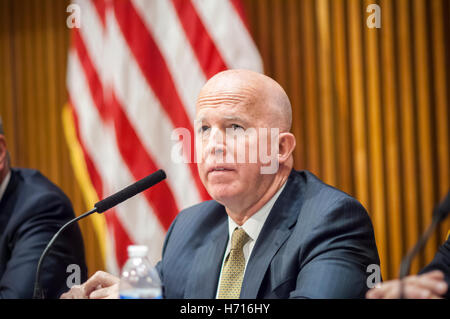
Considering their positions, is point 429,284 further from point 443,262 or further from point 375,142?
point 375,142

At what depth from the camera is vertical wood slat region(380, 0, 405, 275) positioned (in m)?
3.06

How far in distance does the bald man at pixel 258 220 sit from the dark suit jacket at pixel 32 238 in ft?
1.96

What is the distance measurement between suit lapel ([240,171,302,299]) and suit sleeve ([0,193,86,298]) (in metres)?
1.02

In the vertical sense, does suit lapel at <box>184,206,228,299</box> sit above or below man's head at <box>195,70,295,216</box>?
below

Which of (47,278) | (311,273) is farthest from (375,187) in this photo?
(47,278)

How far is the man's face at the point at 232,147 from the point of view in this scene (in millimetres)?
1878

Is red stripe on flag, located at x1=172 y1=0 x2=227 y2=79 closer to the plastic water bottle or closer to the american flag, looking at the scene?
the american flag

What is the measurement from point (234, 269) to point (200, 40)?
5.34 ft

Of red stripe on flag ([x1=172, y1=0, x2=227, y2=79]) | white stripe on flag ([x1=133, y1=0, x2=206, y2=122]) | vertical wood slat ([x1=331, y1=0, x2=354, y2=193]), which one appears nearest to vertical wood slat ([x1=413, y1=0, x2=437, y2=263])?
vertical wood slat ([x1=331, y1=0, x2=354, y2=193])

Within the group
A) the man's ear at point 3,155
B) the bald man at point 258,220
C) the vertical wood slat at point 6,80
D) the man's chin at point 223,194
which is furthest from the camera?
the vertical wood slat at point 6,80

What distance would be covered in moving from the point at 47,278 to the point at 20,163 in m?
1.69

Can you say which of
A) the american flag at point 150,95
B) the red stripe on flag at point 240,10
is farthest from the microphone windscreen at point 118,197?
the red stripe on flag at point 240,10

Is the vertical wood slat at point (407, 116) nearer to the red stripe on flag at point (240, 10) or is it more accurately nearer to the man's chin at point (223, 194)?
the red stripe on flag at point (240, 10)
